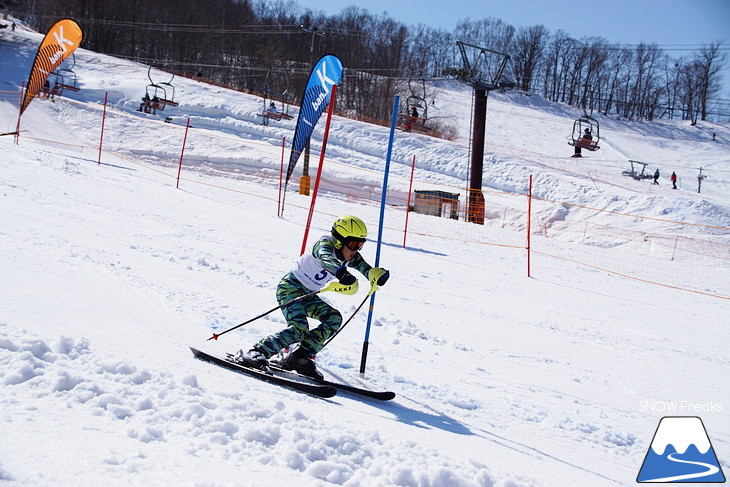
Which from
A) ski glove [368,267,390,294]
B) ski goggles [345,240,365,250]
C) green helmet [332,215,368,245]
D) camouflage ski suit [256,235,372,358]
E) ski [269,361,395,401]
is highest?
green helmet [332,215,368,245]

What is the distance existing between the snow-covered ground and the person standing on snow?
419 mm

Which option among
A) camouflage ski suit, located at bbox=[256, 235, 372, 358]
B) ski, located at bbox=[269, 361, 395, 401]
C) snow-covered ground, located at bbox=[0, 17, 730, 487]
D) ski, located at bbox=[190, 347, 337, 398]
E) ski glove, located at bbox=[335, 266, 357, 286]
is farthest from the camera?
camouflage ski suit, located at bbox=[256, 235, 372, 358]

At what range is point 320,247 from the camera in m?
4.76

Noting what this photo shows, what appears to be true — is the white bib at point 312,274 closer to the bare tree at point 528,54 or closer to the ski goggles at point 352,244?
the ski goggles at point 352,244

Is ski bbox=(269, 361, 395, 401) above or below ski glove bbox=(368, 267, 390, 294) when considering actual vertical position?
below

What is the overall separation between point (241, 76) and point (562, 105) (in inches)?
1612

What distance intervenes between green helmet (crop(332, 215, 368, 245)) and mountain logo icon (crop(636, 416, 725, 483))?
2627mm

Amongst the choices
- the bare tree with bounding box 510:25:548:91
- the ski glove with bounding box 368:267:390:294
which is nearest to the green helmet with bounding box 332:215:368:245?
the ski glove with bounding box 368:267:390:294

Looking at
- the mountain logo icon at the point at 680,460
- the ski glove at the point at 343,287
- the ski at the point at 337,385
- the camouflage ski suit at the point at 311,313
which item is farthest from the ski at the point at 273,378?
the mountain logo icon at the point at 680,460

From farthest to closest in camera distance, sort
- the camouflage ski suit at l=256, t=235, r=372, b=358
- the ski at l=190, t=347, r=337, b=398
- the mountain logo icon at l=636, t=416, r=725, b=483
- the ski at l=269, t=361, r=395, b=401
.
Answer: the camouflage ski suit at l=256, t=235, r=372, b=358, the ski at l=269, t=361, r=395, b=401, the ski at l=190, t=347, r=337, b=398, the mountain logo icon at l=636, t=416, r=725, b=483

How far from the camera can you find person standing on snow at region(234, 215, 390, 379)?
4.71m

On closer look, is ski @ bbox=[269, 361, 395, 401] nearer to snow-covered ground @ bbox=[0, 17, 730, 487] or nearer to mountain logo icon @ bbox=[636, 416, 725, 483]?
snow-covered ground @ bbox=[0, 17, 730, 487]

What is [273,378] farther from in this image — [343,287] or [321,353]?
[321,353]

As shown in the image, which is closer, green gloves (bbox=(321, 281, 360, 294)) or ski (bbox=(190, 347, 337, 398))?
ski (bbox=(190, 347, 337, 398))
